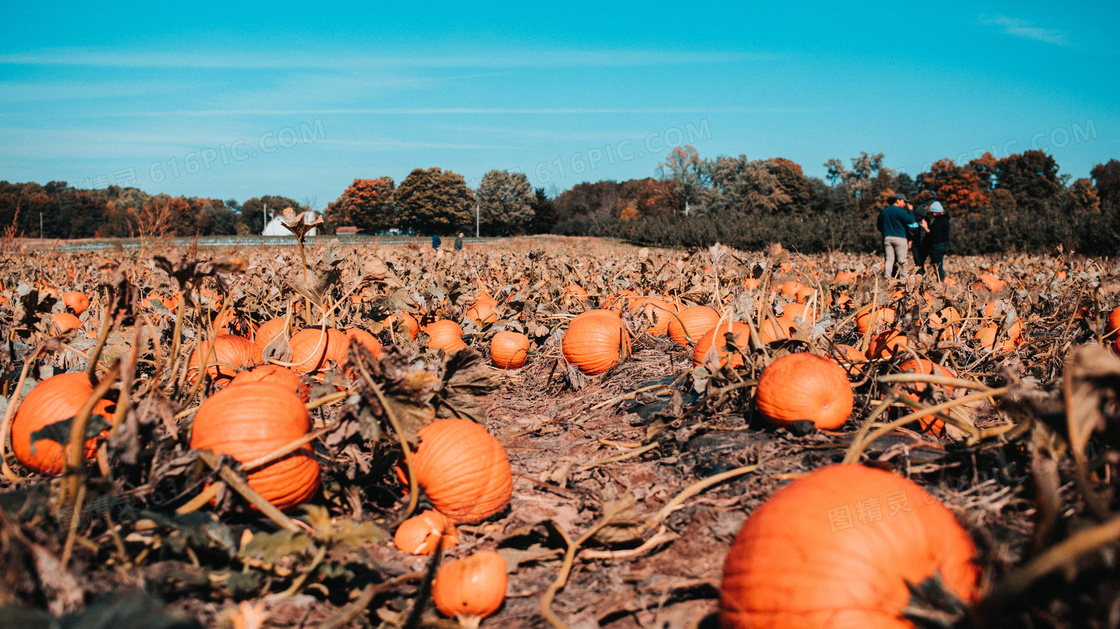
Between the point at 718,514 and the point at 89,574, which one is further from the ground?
the point at 89,574

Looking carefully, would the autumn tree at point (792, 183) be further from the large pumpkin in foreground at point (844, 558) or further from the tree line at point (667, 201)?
the large pumpkin in foreground at point (844, 558)

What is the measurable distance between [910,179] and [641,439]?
91.3m

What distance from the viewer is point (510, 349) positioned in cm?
545

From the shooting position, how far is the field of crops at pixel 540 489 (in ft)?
4.42

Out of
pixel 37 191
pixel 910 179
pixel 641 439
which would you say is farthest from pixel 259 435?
pixel 910 179

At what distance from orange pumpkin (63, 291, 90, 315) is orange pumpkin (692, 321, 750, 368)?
226 inches

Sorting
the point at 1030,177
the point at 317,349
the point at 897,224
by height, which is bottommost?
the point at 317,349

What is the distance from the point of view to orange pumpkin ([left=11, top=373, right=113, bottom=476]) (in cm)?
229

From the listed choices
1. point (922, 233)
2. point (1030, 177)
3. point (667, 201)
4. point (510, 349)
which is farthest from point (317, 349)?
point (667, 201)

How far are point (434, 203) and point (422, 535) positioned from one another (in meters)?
83.0

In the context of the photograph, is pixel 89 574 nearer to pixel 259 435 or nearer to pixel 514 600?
pixel 259 435

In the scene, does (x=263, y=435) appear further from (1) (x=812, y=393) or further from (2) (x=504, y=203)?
(2) (x=504, y=203)

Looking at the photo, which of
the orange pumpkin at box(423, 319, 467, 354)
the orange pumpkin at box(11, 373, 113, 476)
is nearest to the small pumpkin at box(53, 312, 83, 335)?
the orange pumpkin at box(11, 373, 113, 476)

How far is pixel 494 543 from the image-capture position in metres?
2.49
